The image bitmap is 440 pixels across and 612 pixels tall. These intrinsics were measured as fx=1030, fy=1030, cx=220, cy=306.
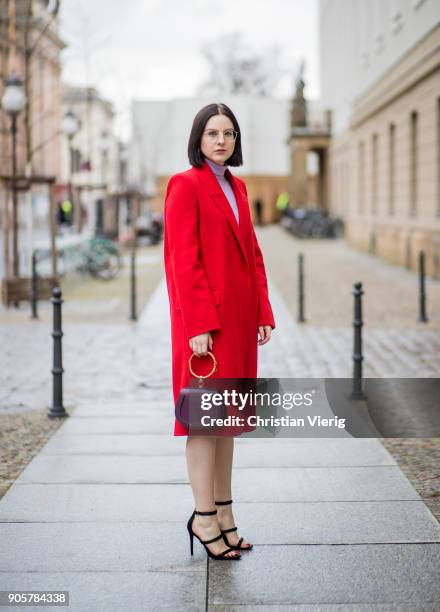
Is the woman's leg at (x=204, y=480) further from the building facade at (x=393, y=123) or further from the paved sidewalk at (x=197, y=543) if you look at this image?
the building facade at (x=393, y=123)

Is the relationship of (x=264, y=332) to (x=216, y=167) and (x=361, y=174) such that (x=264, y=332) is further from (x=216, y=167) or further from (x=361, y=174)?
(x=361, y=174)

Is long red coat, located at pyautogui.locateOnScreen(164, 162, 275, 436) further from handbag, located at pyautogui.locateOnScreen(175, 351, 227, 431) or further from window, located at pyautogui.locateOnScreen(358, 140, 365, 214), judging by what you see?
window, located at pyautogui.locateOnScreen(358, 140, 365, 214)

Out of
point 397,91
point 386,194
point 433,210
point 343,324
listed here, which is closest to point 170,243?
point 343,324

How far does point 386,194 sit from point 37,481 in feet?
80.2

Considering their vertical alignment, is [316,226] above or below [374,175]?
below

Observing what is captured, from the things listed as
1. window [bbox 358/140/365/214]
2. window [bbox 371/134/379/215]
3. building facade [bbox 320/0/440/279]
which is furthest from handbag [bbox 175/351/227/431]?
window [bbox 358/140/365/214]

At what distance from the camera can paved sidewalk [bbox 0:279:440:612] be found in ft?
13.0

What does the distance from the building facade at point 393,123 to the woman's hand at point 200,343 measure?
55.9 ft

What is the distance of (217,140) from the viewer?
4.25 metres

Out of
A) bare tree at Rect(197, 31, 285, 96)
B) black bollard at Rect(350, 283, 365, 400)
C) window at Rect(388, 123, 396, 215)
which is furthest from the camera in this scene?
bare tree at Rect(197, 31, 285, 96)

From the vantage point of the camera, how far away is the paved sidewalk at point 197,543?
3959 mm

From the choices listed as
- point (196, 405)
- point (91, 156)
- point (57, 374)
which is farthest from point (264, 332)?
point (91, 156)

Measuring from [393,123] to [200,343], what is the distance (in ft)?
80.3

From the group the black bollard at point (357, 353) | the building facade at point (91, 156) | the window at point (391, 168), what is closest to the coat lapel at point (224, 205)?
the black bollard at point (357, 353)
